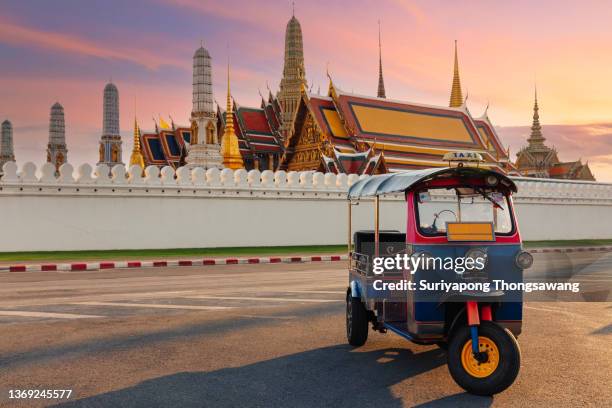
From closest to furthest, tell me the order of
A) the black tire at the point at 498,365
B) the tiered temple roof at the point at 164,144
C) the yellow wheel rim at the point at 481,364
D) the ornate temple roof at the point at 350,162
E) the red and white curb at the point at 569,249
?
1. the black tire at the point at 498,365
2. the yellow wheel rim at the point at 481,364
3. the red and white curb at the point at 569,249
4. the ornate temple roof at the point at 350,162
5. the tiered temple roof at the point at 164,144

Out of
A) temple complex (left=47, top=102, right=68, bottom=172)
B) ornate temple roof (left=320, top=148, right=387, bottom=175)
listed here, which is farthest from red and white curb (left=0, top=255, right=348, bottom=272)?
temple complex (left=47, top=102, right=68, bottom=172)

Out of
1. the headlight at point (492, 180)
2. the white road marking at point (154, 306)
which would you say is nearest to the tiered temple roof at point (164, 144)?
the white road marking at point (154, 306)

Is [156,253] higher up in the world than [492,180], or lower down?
lower down

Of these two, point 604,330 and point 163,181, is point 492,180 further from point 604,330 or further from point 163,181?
point 163,181

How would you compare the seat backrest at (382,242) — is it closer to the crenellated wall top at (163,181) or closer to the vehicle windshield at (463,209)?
the vehicle windshield at (463,209)

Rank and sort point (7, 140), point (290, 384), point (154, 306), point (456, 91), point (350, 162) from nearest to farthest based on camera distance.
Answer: point (290, 384)
point (154, 306)
point (350, 162)
point (456, 91)
point (7, 140)

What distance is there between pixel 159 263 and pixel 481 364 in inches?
514

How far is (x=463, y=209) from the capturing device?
20.8ft

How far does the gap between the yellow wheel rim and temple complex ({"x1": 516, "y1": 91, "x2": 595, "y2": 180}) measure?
2423 inches

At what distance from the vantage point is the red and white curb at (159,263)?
1577 cm

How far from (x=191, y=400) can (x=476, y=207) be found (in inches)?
128

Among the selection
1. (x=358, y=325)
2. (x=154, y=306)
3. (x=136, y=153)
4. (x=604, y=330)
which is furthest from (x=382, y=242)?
(x=136, y=153)

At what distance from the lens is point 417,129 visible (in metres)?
38.8

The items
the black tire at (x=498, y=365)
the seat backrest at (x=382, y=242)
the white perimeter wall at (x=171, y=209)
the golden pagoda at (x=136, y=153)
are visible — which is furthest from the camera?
the golden pagoda at (x=136, y=153)
